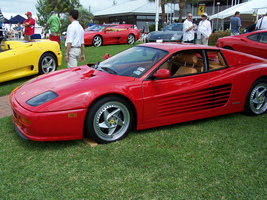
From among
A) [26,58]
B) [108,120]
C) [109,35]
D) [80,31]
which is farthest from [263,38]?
[109,35]

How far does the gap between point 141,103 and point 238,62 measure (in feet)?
6.33

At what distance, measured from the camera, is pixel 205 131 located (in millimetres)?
3814

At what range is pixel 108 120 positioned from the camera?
328 centimetres

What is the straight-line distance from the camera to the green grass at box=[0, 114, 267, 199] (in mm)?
2455

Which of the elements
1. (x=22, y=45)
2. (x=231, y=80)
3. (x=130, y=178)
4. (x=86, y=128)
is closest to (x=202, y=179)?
(x=130, y=178)

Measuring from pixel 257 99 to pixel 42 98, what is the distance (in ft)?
11.1

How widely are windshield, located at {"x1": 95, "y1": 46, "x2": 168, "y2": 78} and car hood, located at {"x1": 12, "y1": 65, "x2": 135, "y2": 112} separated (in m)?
0.17

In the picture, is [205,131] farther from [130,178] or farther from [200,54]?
[130,178]

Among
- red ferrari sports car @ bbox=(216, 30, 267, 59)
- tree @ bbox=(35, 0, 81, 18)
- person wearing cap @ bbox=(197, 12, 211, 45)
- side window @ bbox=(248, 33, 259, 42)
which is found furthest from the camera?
tree @ bbox=(35, 0, 81, 18)

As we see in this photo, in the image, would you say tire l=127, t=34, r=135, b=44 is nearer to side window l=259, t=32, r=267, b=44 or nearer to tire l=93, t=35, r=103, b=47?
tire l=93, t=35, r=103, b=47

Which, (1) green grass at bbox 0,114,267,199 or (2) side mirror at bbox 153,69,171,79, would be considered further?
(2) side mirror at bbox 153,69,171,79

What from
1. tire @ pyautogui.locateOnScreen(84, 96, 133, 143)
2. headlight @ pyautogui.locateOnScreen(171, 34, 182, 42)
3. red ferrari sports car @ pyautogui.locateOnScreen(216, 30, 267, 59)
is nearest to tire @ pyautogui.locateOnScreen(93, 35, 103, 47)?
headlight @ pyautogui.locateOnScreen(171, 34, 182, 42)

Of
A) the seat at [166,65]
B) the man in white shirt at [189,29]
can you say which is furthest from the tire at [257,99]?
the man in white shirt at [189,29]

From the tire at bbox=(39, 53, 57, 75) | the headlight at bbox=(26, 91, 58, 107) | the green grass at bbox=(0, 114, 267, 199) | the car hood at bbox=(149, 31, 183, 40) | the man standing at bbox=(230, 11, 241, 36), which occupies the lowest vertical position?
the green grass at bbox=(0, 114, 267, 199)
